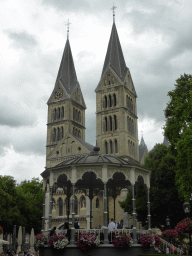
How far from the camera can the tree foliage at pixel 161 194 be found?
108ft

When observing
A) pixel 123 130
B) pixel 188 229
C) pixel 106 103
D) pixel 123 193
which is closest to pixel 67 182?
pixel 188 229

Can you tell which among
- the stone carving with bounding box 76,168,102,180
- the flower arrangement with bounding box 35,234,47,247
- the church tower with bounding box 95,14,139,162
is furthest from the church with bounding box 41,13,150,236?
the stone carving with bounding box 76,168,102,180

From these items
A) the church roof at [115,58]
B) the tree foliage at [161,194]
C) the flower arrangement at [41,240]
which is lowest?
the flower arrangement at [41,240]

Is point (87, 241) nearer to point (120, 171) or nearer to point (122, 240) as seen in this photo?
point (122, 240)

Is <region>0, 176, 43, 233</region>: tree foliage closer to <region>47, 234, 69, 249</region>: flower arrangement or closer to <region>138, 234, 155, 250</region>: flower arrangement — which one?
<region>47, 234, 69, 249</region>: flower arrangement

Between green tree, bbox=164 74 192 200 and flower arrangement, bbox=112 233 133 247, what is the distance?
804cm

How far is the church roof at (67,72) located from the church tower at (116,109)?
435 inches

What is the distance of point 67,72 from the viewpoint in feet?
280

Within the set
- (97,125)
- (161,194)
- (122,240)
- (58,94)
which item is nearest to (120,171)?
(122,240)

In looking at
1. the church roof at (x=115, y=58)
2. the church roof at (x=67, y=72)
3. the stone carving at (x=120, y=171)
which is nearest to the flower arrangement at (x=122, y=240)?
the stone carving at (x=120, y=171)

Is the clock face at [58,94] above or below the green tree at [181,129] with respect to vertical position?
above

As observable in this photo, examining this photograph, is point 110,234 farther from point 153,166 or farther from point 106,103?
point 106,103

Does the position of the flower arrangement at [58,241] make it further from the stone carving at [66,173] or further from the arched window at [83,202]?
the arched window at [83,202]

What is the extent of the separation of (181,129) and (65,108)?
5614 cm
